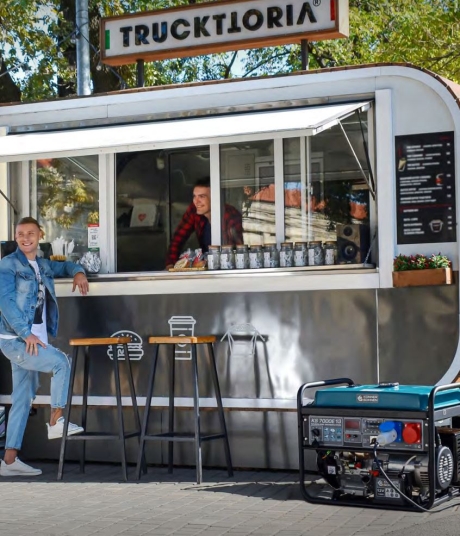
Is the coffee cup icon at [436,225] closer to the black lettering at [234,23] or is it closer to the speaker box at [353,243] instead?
the speaker box at [353,243]

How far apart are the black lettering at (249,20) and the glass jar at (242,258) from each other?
211 cm

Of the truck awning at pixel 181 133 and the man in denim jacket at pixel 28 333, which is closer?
the truck awning at pixel 181 133

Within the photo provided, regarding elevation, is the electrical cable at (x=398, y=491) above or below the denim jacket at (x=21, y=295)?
below

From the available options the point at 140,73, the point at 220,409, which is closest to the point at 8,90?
the point at 140,73

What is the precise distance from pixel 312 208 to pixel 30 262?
237 centimetres

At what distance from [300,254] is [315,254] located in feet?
0.40

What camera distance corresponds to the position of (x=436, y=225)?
27.4 ft

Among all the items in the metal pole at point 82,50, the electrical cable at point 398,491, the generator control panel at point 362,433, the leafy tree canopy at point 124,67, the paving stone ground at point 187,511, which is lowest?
the paving stone ground at point 187,511

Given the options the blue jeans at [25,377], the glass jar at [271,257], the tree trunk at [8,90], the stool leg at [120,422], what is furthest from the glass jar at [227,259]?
the tree trunk at [8,90]

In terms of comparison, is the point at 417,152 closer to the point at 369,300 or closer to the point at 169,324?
the point at 369,300

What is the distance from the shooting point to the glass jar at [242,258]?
9.00m

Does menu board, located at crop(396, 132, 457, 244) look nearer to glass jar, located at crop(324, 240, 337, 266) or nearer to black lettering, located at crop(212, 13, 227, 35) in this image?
glass jar, located at crop(324, 240, 337, 266)

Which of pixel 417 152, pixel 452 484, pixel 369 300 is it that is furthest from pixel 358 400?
pixel 417 152

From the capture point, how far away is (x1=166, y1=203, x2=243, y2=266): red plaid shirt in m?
9.26
